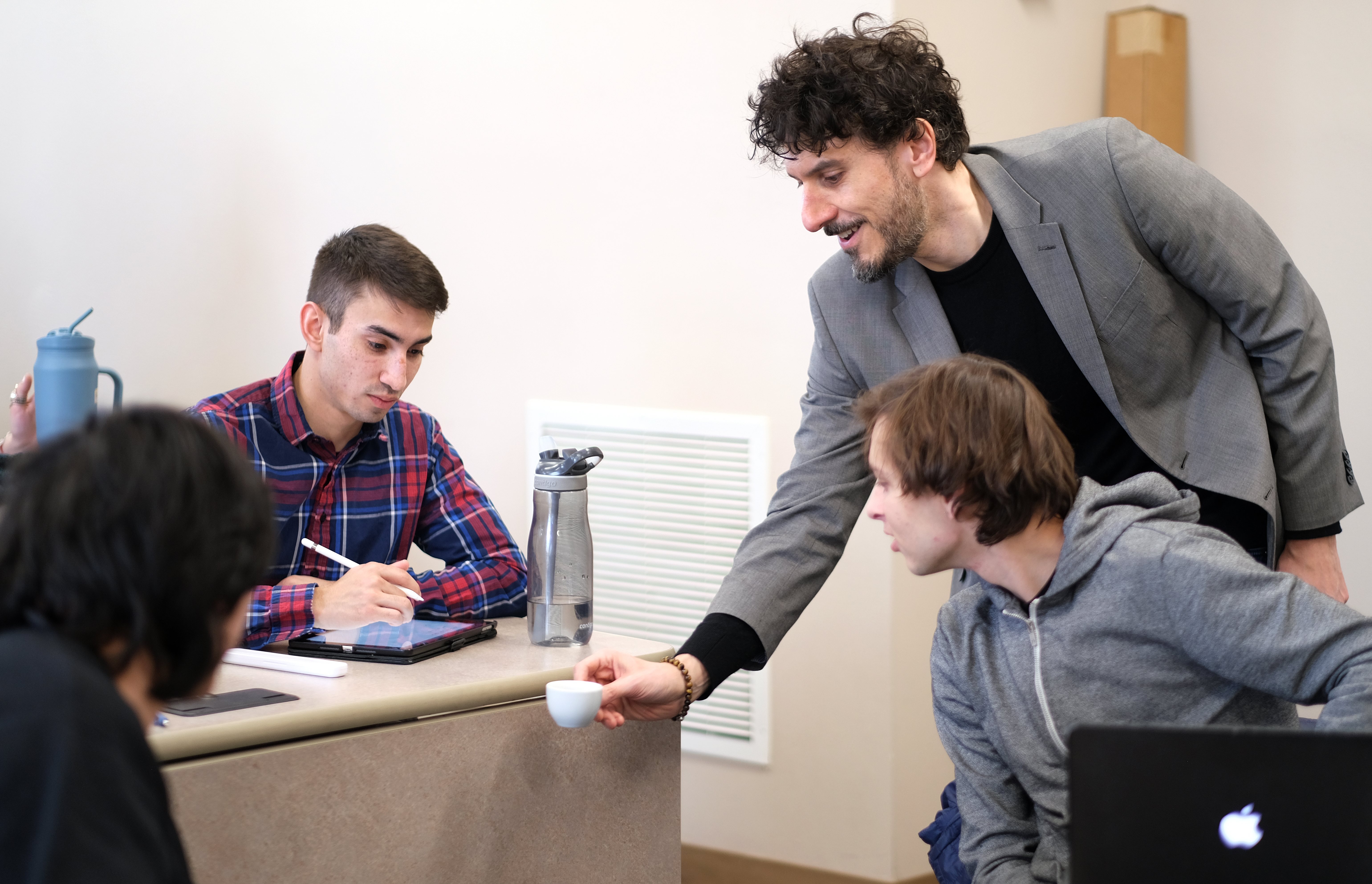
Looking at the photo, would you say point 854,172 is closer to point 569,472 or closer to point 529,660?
point 569,472

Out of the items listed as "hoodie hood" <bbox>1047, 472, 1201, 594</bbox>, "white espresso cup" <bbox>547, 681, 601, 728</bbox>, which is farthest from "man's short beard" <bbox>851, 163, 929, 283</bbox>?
"white espresso cup" <bbox>547, 681, 601, 728</bbox>

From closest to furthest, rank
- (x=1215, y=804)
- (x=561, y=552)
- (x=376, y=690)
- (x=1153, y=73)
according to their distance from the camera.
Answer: (x=1215, y=804) → (x=376, y=690) → (x=561, y=552) → (x=1153, y=73)

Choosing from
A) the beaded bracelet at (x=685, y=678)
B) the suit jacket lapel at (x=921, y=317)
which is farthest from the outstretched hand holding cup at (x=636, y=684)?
the suit jacket lapel at (x=921, y=317)

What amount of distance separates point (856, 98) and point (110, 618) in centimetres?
117

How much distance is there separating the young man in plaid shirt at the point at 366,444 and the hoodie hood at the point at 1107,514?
0.94 m

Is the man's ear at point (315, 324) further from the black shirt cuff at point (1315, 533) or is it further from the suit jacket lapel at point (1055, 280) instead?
the black shirt cuff at point (1315, 533)

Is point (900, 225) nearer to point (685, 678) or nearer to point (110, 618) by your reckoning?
point (685, 678)

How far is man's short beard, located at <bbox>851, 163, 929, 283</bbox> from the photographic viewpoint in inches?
64.2

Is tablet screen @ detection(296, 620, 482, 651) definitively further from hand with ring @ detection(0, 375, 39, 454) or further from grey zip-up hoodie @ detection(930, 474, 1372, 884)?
hand with ring @ detection(0, 375, 39, 454)

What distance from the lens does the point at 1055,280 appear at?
1621 mm

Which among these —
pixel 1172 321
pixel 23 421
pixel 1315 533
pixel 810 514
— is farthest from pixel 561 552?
pixel 23 421

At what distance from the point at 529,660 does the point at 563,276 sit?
5.11 ft

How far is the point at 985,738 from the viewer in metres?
1.40

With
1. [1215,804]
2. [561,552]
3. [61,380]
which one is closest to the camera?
[1215,804]
